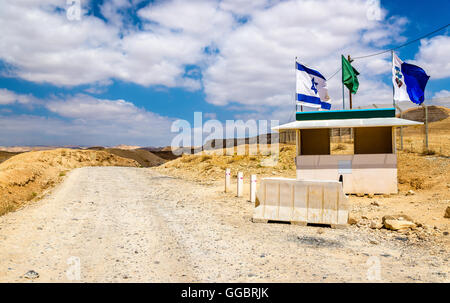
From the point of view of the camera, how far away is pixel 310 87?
17938 millimetres

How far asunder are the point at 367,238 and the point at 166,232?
4559mm

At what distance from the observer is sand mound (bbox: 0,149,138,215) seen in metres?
18.8

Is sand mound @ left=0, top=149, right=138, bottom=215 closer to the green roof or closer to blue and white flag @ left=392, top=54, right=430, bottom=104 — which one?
the green roof

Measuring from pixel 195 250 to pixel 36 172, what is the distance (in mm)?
24749

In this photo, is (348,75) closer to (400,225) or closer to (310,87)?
(310,87)

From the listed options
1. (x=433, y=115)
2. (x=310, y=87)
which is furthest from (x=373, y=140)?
(x=433, y=115)

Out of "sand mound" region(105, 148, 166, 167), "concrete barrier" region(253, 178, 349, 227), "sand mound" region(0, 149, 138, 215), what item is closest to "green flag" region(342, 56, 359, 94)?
"concrete barrier" region(253, 178, 349, 227)

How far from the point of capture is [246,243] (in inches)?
269

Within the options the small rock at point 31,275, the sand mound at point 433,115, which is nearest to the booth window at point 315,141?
the small rock at point 31,275

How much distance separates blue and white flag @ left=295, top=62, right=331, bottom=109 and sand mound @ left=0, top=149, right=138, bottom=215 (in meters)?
14.4

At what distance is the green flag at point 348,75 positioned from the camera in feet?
61.0

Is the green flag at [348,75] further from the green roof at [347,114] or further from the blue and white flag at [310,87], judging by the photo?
the green roof at [347,114]
